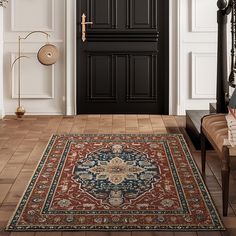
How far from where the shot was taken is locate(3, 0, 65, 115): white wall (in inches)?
300

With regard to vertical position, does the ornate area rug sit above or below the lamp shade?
below

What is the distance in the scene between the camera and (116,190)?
4.34m

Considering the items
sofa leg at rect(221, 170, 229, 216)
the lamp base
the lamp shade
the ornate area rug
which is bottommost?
the ornate area rug

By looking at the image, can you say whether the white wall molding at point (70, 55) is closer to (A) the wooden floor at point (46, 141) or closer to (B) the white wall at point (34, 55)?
(B) the white wall at point (34, 55)

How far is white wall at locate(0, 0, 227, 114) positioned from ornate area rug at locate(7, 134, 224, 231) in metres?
1.72

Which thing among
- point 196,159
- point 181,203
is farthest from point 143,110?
point 181,203

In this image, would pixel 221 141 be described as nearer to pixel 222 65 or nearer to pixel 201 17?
pixel 222 65

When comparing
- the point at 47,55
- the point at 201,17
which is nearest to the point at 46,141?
the point at 47,55

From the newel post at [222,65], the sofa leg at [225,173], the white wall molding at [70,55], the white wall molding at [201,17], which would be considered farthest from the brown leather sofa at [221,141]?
the white wall molding at [70,55]

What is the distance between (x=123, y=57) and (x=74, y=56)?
23.4 inches

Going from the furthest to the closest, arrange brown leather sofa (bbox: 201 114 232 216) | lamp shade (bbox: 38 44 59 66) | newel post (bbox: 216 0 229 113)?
lamp shade (bbox: 38 44 59 66) < newel post (bbox: 216 0 229 113) < brown leather sofa (bbox: 201 114 232 216)

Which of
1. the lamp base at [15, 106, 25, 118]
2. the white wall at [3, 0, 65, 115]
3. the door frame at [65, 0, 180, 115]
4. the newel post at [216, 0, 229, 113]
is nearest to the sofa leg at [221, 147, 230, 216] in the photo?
the newel post at [216, 0, 229, 113]

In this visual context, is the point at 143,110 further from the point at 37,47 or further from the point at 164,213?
the point at 164,213

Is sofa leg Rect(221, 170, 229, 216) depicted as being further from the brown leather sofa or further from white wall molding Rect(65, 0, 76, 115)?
white wall molding Rect(65, 0, 76, 115)
